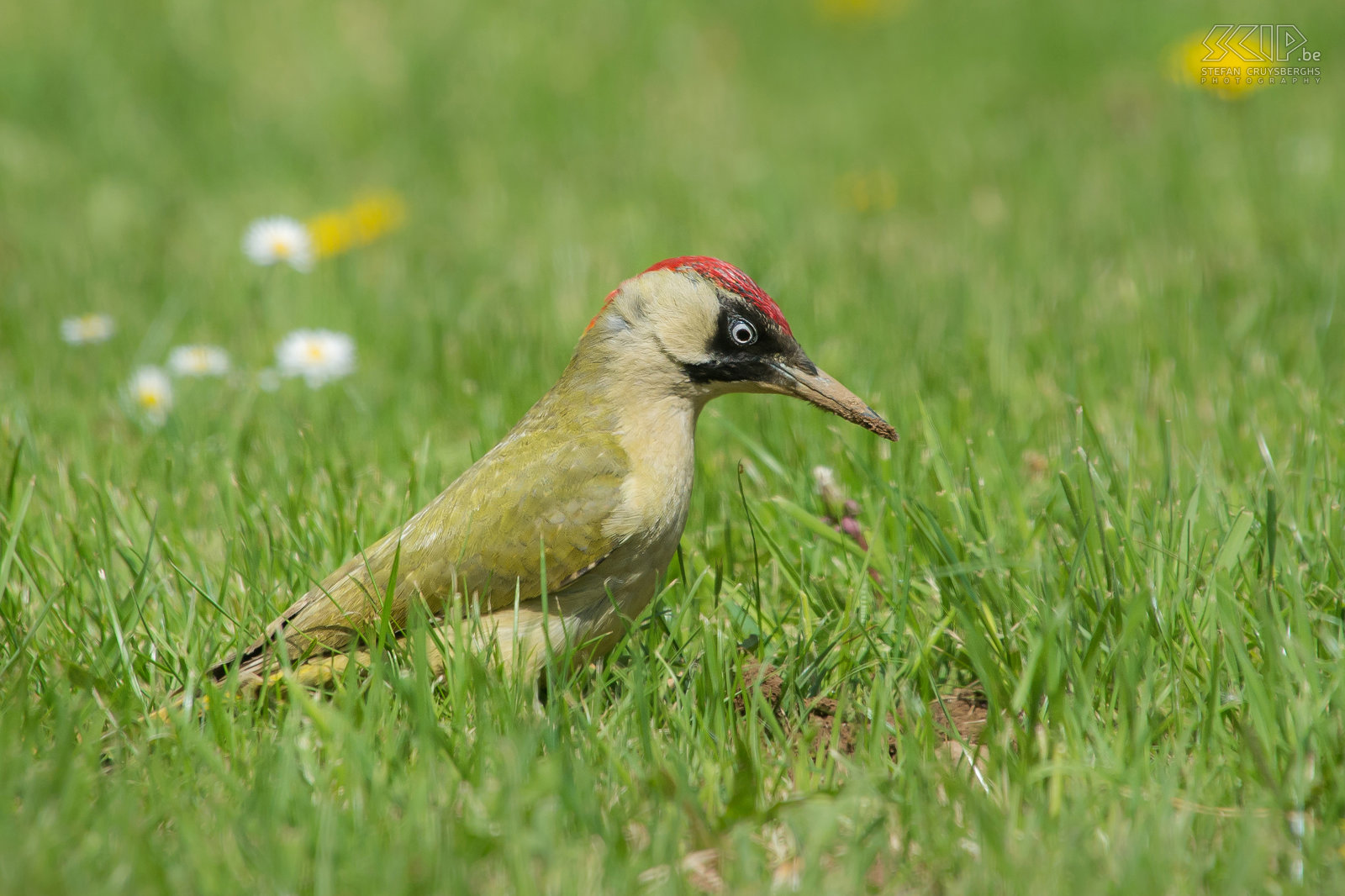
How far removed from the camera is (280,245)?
19.6ft

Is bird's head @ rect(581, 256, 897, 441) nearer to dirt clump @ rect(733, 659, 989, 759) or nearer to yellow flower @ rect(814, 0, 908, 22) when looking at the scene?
dirt clump @ rect(733, 659, 989, 759)

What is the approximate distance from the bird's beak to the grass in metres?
0.26

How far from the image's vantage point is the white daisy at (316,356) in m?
5.07

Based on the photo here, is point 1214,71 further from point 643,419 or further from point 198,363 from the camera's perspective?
point 198,363

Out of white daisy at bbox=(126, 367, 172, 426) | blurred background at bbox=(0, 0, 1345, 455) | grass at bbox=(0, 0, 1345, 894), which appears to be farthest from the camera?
blurred background at bbox=(0, 0, 1345, 455)

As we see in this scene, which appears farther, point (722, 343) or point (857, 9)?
point (857, 9)

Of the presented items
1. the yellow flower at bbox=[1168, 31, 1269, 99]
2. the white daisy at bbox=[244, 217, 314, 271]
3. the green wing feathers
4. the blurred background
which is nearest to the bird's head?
the green wing feathers

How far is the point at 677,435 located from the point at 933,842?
126cm

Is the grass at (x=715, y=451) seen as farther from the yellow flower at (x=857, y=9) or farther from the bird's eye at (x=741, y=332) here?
the yellow flower at (x=857, y=9)

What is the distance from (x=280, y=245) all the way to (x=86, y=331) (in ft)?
3.29

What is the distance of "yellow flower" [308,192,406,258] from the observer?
256 inches

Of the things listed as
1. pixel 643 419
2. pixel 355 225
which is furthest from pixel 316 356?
pixel 643 419

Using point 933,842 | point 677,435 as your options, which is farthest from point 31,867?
point 677,435

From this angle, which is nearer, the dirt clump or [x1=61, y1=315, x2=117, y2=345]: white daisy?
the dirt clump
